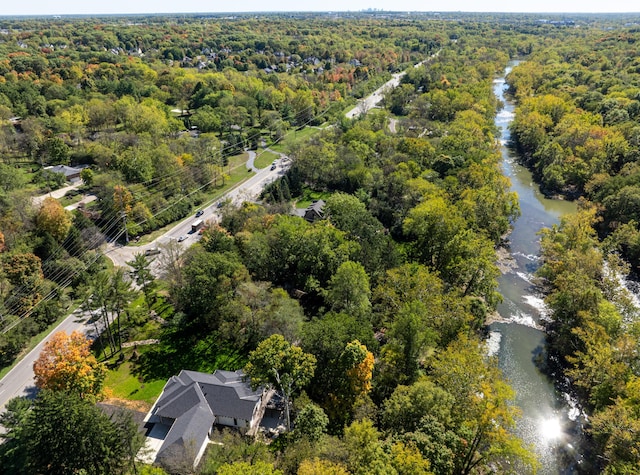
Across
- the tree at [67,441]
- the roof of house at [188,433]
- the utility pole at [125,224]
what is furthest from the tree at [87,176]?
the roof of house at [188,433]

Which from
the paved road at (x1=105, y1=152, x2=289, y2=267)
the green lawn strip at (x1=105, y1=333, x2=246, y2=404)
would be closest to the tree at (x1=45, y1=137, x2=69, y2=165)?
the paved road at (x1=105, y1=152, x2=289, y2=267)

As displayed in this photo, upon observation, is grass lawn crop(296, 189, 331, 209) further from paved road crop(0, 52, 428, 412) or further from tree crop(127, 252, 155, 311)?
tree crop(127, 252, 155, 311)

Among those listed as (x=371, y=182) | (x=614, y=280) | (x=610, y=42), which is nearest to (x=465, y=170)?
(x=371, y=182)

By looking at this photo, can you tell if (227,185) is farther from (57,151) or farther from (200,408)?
(200,408)

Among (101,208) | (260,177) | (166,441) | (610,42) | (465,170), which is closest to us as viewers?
(166,441)

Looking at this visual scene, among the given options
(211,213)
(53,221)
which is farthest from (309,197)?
(53,221)

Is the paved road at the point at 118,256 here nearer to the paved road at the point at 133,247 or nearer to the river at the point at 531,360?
the paved road at the point at 133,247

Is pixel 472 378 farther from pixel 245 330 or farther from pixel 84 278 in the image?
pixel 84 278
